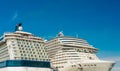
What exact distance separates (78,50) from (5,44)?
102ft

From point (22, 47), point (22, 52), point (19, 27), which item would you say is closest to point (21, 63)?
point (22, 52)

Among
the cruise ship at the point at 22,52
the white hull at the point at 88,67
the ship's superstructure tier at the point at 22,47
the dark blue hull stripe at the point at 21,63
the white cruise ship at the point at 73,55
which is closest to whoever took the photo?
the dark blue hull stripe at the point at 21,63

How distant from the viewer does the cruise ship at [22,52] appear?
269 ft

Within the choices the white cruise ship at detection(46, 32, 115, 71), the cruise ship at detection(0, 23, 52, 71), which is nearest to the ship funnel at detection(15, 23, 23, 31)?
the cruise ship at detection(0, 23, 52, 71)

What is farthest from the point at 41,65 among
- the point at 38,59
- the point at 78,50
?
the point at 78,50

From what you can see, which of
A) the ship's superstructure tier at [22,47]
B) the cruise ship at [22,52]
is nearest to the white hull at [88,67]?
the cruise ship at [22,52]

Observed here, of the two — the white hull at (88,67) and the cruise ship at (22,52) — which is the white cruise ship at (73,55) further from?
the cruise ship at (22,52)

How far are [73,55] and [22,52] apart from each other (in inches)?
880

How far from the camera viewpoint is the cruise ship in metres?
82.1

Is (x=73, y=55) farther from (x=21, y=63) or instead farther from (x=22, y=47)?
(x=21, y=63)

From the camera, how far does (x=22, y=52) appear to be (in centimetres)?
8694

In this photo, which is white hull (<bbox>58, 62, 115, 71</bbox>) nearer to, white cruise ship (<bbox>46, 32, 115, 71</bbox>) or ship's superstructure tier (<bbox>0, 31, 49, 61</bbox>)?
white cruise ship (<bbox>46, 32, 115, 71</bbox>)

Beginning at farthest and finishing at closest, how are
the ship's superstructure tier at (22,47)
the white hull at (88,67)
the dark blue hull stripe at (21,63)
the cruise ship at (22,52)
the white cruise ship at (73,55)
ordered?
the white cruise ship at (73,55), the white hull at (88,67), the ship's superstructure tier at (22,47), the cruise ship at (22,52), the dark blue hull stripe at (21,63)

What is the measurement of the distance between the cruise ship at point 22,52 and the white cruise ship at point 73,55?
24.8ft
